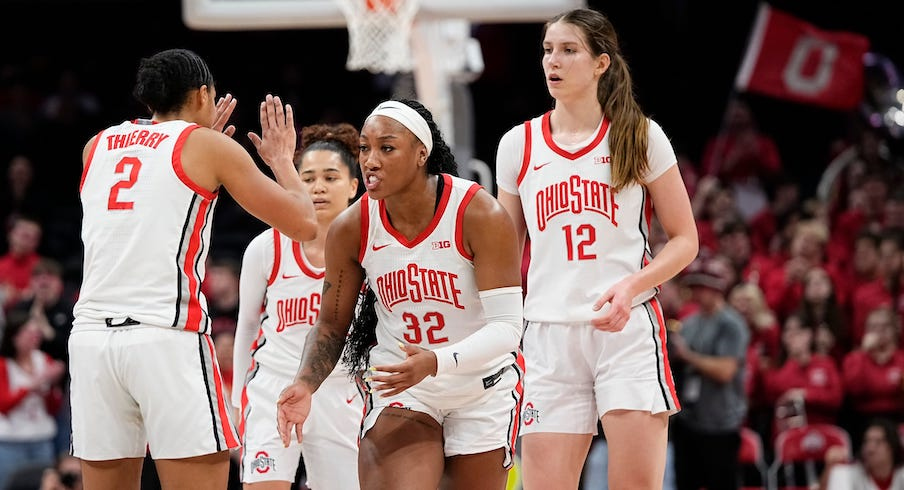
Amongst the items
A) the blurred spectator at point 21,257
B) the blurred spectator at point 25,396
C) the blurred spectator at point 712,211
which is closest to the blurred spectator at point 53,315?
the blurred spectator at point 25,396

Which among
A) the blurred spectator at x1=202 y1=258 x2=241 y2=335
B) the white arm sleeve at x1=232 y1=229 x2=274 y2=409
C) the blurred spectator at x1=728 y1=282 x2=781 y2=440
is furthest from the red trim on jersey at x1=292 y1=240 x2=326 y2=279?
the blurred spectator at x1=728 y1=282 x2=781 y2=440

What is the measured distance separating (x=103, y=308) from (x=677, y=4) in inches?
526

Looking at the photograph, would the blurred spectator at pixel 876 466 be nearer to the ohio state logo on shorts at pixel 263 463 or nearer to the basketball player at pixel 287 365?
the basketball player at pixel 287 365

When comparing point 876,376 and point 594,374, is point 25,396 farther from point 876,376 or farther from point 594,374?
point 876,376

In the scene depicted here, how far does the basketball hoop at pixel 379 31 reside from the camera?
918 cm

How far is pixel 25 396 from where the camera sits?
966 cm

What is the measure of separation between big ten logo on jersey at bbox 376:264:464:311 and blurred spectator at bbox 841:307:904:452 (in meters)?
6.50

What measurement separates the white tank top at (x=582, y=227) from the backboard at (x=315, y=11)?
448cm

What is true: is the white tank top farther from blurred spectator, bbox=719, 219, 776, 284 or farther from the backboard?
blurred spectator, bbox=719, 219, 776, 284

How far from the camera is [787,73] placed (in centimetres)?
1503

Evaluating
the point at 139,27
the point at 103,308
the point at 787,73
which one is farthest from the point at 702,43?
the point at 103,308

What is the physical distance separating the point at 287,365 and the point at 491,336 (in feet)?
5.38

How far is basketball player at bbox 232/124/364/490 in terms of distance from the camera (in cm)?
580

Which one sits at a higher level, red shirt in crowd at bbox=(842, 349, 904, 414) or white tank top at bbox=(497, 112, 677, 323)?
white tank top at bbox=(497, 112, 677, 323)
